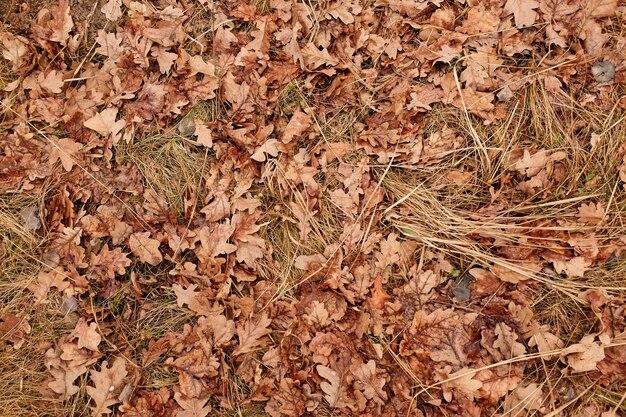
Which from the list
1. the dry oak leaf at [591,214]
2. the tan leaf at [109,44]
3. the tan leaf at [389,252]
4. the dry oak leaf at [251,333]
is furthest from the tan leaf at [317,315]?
the tan leaf at [109,44]

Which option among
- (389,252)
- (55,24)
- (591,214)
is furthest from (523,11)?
(55,24)

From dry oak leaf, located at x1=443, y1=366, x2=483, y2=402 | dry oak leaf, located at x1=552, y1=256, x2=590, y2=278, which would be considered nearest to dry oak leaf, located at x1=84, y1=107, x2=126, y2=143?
dry oak leaf, located at x1=443, y1=366, x2=483, y2=402

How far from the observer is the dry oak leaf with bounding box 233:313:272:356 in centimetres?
299

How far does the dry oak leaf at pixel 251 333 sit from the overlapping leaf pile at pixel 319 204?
0.07ft

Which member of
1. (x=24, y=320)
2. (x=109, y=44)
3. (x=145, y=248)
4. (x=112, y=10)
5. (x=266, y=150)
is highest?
(x=112, y=10)

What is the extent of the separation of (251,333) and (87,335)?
3.47 ft

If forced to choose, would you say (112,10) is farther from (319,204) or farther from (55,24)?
(319,204)

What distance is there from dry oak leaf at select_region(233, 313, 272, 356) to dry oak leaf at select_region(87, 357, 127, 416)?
0.74 meters

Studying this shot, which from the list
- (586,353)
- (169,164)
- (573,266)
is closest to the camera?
(586,353)

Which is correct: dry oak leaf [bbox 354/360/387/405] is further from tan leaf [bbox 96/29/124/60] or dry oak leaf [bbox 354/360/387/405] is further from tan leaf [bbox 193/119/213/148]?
tan leaf [bbox 96/29/124/60]

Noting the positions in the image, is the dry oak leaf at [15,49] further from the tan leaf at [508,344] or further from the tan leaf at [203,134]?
the tan leaf at [508,344]

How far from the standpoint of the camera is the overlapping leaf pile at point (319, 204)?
292 cm

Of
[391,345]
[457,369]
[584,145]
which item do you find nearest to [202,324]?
[391,345]

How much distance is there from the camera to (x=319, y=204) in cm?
323
